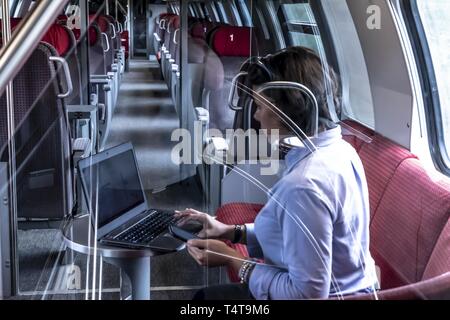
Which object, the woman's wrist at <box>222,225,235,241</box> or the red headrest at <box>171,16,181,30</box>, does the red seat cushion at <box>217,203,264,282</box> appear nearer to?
the woman's wrist at <box>222,225,235,241</box>

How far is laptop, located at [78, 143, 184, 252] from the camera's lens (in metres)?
1.60

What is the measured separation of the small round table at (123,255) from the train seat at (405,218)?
264mm

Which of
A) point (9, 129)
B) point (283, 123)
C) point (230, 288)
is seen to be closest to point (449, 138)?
point (283, 123)

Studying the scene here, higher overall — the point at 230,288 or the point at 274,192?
the point at 274,192

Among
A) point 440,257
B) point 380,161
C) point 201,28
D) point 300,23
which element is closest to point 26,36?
point 440,257

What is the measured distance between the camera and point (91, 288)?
197 centimetres

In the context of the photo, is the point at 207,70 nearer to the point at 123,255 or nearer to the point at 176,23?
the point at 176,23

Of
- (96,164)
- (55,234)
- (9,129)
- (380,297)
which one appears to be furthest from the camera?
(55,234)

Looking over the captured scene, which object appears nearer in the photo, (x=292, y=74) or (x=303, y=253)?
(x=303, y=253)

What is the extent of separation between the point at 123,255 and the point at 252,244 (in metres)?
0.38

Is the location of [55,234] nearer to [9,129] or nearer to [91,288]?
[9,129]

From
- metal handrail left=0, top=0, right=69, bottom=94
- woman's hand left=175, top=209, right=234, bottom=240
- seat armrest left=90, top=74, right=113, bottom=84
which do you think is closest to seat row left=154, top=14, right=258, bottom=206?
seat armrest left=90, top=74, right=113, bottom=84

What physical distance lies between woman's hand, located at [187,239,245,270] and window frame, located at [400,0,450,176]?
1.15m

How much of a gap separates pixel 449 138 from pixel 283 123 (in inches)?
47.2
